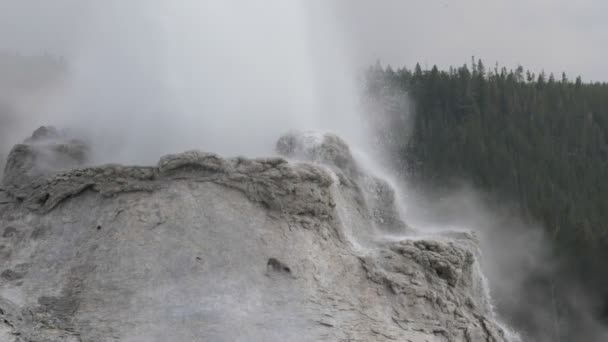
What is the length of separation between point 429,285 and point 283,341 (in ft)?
13.3

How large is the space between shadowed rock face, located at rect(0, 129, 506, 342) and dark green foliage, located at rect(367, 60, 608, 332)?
29198mm

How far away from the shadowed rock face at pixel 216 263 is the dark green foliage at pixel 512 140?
95.8ft

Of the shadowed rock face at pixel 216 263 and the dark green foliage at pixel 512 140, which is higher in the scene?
the dark green foliage at pixel 512 140

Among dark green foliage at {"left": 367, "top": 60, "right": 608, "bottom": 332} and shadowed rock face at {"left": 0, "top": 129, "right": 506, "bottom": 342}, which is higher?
dark green foliage at {"left": 367, "top": 60, "right": 608, "bottom": 332}

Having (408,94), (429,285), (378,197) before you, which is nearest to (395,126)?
(408,94)

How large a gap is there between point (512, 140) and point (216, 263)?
197 feet

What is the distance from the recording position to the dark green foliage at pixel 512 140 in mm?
58156

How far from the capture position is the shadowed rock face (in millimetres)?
12695

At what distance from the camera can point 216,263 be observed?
1383 centimetres

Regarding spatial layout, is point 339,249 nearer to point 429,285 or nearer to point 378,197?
point 429,285

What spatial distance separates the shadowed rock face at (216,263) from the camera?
12695 mm

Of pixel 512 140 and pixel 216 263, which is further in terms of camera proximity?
pixel 512 140

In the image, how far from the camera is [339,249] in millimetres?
14883

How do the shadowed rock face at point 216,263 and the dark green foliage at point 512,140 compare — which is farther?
the dark green foliage at point 512,140
